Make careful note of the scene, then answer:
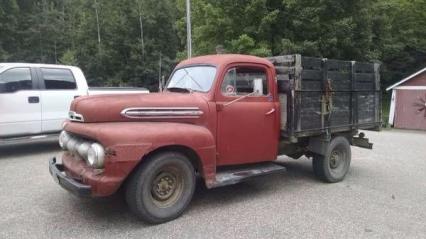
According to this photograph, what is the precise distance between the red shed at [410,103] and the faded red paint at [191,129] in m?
22.3

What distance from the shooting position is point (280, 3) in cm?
2611

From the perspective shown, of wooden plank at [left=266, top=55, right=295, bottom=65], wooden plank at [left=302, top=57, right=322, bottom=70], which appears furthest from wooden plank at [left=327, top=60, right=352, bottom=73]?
wooden plank at [left=266, top=55, right=295, bottom=65]

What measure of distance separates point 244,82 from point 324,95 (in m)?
1.60

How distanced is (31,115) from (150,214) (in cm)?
583

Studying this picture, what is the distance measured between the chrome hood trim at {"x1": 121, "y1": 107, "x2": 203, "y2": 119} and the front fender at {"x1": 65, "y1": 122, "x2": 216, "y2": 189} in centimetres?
12

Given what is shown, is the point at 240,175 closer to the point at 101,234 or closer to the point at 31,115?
the point at 101,234

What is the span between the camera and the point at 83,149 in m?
5.22

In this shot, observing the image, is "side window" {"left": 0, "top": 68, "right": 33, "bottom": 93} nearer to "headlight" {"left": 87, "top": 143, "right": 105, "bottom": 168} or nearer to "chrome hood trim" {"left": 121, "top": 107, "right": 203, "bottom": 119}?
"chrome hood trim" {"left": 121, "top": 107, "right": 203, "bottom": 119}

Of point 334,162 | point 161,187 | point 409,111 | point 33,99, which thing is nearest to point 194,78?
point 161,187

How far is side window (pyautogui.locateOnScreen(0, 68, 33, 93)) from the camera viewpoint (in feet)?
30.6

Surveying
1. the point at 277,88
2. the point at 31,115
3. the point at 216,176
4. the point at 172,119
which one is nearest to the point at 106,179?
the point at 172,119

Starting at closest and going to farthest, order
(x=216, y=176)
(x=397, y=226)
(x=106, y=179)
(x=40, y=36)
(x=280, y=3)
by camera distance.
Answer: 1. (x=106, y=179)
2. (x=397, y=226)
3. (x=216, y=176)
4. (x=280, y=3)
5. (x=40, y=36)

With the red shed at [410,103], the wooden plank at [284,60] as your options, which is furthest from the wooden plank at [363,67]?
the red shed at [410,103]

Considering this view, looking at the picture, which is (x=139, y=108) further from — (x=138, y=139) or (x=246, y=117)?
(x=246, y=117)
